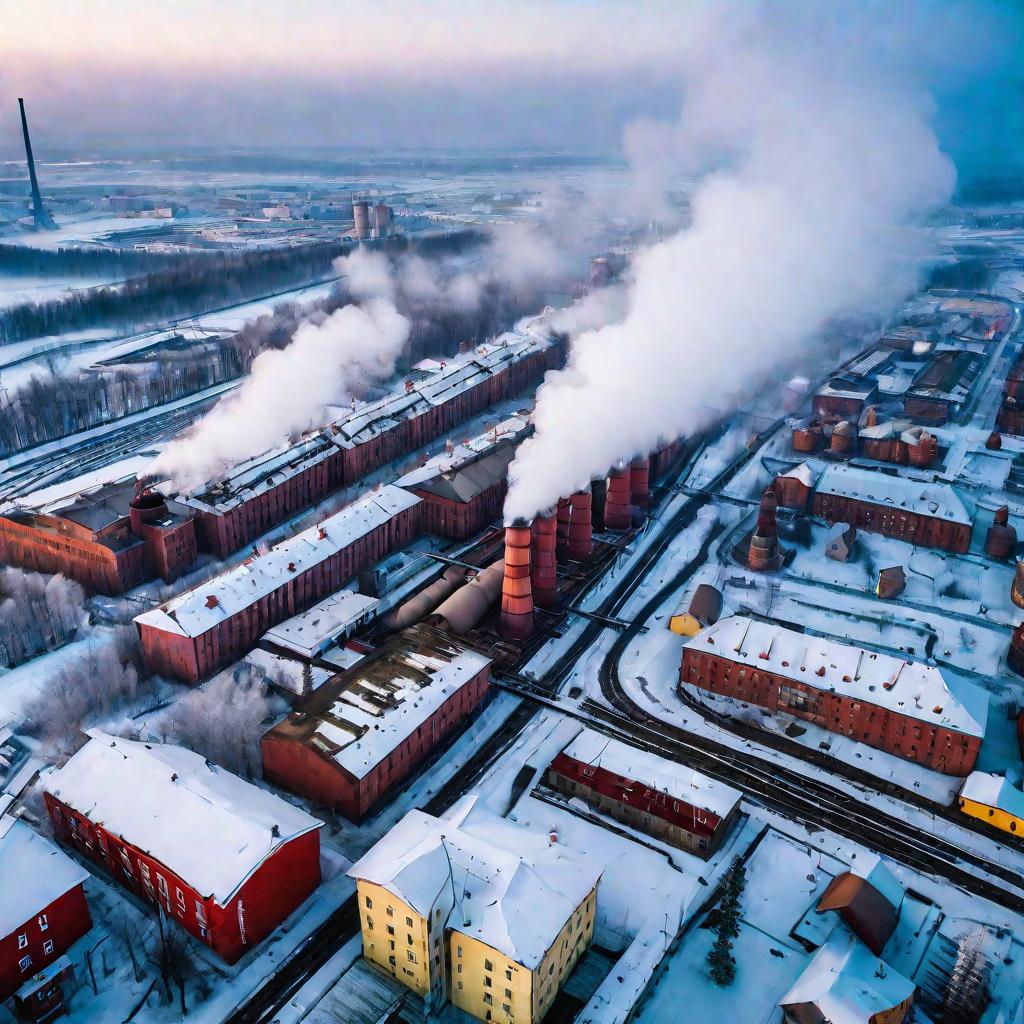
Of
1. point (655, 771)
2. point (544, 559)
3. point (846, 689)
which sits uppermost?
point (544, 559)

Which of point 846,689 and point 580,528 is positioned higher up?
point 580,528

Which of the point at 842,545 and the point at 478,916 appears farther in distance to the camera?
the point at 842,545

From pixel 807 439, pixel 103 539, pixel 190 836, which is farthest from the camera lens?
pixel 807 439

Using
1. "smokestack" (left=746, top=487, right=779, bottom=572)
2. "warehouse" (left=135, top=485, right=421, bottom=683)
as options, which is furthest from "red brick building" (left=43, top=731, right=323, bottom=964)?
"smokestack" (left=746, top=487, right=779, bottom=572)

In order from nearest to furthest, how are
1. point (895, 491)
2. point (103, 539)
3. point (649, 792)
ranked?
point (649, 792), point (103, 539), point (895, 491)

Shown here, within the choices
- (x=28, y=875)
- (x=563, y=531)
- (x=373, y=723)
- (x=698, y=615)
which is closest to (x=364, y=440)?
(x=563, y=531)

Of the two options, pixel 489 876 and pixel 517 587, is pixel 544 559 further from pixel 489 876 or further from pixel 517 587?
pixel 489 876

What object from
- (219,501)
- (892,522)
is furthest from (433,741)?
(892,522)
